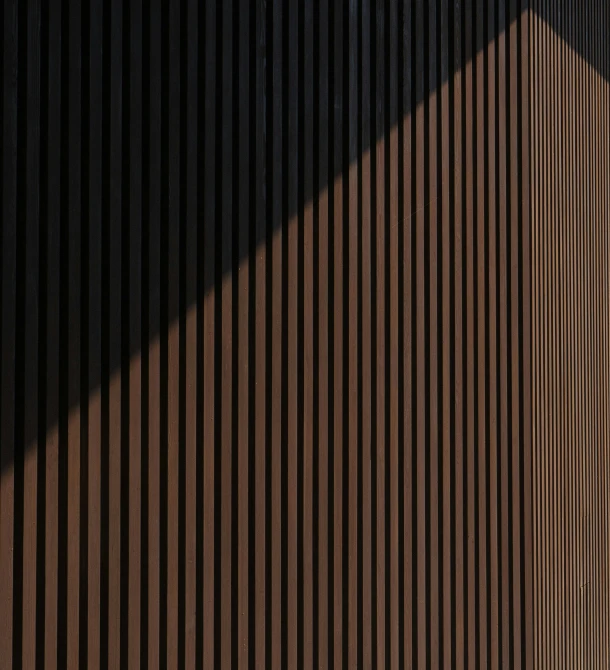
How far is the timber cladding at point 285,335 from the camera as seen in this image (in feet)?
7.38

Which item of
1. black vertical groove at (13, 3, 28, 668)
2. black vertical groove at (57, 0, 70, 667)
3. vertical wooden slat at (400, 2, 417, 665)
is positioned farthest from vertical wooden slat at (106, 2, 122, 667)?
vertical wooden slat at (400, 2, 417, 665)

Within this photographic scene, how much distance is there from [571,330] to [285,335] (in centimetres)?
176

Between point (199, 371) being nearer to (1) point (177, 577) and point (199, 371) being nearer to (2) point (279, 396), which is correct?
(2) point (279, 396)

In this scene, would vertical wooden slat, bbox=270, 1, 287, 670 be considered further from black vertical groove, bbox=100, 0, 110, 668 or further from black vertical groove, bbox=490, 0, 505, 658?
black vertical groove, bbox=490, 0, 505, 658

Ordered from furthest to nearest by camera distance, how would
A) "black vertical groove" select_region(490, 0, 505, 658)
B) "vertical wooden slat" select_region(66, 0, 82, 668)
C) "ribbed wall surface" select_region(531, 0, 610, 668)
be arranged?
"ribbed wall surface" select_region(531, 0, 610, 668)
"black vertical groove" select_region(490, 0, 505, 658)
"vertical wooden slat" select_region(66, 0, 82, 668)

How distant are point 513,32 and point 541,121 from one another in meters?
0.40

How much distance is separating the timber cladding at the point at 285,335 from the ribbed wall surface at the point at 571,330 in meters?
0.03

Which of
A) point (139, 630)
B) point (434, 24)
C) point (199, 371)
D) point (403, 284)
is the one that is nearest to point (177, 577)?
point (139, 630)

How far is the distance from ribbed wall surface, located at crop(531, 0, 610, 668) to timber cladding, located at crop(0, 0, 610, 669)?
27 millimetres

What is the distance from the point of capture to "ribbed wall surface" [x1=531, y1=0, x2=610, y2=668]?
11.7 ft

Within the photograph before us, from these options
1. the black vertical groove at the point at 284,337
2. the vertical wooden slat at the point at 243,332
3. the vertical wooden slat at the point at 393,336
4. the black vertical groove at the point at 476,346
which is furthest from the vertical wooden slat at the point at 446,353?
the vertical wooden slat at the point at 243,332

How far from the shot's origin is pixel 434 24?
316 centimetres

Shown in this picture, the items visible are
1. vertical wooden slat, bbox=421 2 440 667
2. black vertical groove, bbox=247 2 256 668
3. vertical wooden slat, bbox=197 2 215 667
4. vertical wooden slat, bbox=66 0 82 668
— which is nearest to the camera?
vertical wooden slat, bbox=66 0 82 668

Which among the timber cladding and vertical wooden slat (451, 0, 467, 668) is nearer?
the timber cladding
